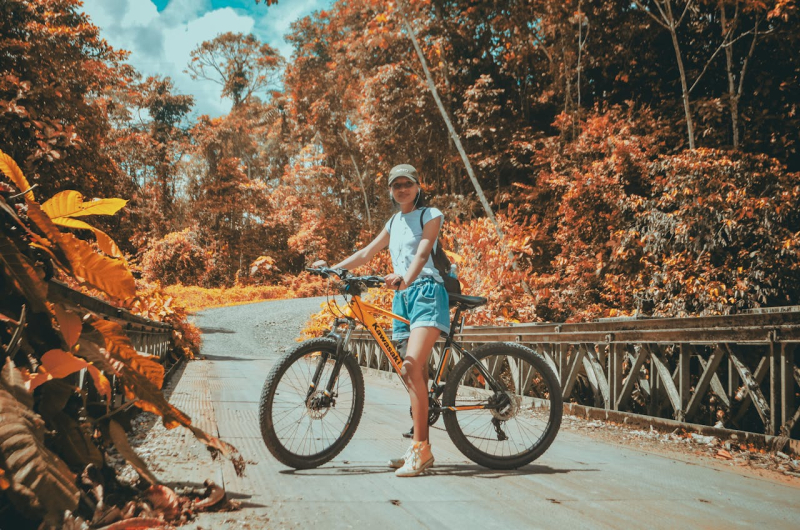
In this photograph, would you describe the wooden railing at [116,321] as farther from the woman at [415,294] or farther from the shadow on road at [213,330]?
the shadow on road at [213,330]

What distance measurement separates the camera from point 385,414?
20.7 feet

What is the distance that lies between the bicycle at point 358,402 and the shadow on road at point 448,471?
0.17ft

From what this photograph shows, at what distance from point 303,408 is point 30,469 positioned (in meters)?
2.04

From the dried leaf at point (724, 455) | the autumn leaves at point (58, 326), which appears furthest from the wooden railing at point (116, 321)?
the dried leaf at point (724, 455)

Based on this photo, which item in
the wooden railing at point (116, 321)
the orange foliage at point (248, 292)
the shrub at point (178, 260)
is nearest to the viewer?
the wooden railing at point (116, 321)

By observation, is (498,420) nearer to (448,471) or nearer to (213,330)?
(448,471)

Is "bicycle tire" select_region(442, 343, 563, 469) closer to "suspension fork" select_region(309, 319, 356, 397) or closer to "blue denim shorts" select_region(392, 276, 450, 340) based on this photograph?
"blue denim shorts" select_region(392, 276, 450, 340)

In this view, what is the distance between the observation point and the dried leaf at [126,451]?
2273 mm

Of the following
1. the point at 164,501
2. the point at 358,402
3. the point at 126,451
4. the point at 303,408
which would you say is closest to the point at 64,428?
the point at 126,451

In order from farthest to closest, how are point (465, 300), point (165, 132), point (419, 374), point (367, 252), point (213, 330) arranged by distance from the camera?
point (165, 132) < point (213, 330) < point (367, 252) < point (465, 300) < point (419, 374)

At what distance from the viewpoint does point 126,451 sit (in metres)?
2.34

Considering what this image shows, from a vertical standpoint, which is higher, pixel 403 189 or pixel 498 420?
pixel 403 189

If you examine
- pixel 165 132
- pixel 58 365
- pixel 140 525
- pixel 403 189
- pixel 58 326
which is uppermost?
pixel 165 132

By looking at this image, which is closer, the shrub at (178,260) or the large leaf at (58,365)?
the large leaf at (58,365)
